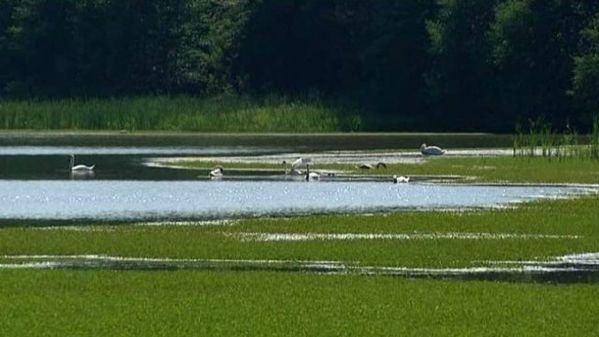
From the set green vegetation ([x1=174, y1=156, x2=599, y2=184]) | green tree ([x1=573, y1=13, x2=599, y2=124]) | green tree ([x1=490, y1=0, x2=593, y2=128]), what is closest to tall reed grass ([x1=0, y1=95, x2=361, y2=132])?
green tree ([x1=490, y1=0, x2=593, y2=128])

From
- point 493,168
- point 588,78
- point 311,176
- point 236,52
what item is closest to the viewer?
point 311,176

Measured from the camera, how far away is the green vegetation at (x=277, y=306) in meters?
21.0

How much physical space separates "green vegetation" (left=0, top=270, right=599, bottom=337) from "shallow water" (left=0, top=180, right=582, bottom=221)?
11.5m

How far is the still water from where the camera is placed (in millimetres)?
38562

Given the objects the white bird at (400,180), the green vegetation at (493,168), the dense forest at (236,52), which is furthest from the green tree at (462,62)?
the white bird at (400,180)

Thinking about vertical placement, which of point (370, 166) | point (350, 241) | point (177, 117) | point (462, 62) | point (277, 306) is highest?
point (462, 62)

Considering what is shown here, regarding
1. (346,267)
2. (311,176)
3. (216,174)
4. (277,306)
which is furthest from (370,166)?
(277,306)

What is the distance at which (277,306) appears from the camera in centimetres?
2295

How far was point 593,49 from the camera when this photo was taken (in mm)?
77875

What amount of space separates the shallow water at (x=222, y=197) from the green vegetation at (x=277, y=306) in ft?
37.7

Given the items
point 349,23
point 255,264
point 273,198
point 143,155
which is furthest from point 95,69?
point 255,264

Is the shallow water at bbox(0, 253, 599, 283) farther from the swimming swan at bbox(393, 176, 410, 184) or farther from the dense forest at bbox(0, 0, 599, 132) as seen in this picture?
the dense forest at bbox(0, 0, 599, 132)

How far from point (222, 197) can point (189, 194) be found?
1.45 m

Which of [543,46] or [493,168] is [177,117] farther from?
[493,168]
